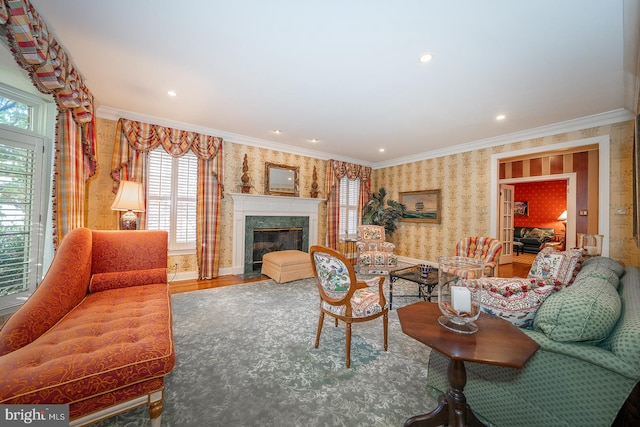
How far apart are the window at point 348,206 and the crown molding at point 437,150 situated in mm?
796

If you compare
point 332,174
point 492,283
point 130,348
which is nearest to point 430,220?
point 332,174

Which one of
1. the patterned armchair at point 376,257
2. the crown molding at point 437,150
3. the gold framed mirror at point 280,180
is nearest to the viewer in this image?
the crown molding at point 437,150

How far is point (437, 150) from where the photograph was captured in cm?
540

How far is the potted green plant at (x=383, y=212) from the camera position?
6.22 meters

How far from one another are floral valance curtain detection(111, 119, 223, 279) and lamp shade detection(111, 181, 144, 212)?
876 mm

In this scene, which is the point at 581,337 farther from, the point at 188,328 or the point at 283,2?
the point at 188,328

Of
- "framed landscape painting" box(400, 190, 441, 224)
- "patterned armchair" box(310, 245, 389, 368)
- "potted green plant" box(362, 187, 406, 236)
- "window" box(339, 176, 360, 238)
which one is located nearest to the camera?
"patterned armchair" box(310, 245, 389, 368)

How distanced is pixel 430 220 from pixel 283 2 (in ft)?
16.9

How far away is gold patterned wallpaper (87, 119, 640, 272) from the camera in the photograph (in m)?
3.35

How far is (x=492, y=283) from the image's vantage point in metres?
1.61

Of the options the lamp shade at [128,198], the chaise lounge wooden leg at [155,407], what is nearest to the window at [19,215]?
the lamp shade at [128,198]

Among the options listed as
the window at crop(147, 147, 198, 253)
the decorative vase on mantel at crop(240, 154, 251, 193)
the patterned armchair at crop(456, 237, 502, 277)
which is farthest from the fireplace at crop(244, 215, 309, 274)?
the patterned armchair at crop(456, 237, 502, 277)

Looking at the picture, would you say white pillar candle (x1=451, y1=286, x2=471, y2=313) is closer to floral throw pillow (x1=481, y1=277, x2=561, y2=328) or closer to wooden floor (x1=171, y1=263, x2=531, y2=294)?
floral throw pillow (x1=481, y1=277, x2=561, y2=328)

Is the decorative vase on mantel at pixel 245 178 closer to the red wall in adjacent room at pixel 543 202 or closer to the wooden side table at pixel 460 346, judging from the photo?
the wooden side table at pixel 460 346
